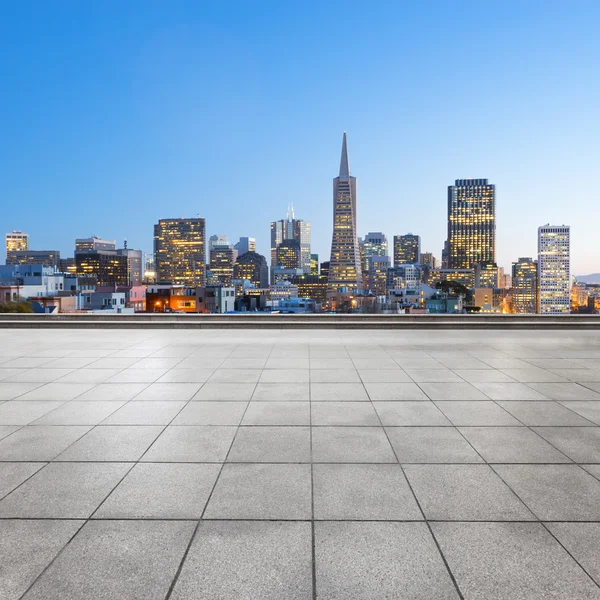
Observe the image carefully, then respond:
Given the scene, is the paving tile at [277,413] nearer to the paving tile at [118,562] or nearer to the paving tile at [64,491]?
the paving tile at [64,491]

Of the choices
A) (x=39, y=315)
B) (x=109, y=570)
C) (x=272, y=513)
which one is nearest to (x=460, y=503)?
(x=272, y=513)

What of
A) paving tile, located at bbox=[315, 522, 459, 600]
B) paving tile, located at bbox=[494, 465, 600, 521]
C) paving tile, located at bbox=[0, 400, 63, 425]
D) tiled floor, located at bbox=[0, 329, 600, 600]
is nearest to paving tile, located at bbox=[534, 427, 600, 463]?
tiled floor, located at bbox=[0, 329, 600, 600]

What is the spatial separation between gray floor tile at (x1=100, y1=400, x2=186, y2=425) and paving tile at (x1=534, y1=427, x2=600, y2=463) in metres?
5.39

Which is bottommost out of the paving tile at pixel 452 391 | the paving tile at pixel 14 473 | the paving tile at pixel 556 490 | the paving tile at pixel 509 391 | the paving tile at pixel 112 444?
the paving tile at pixel 556 490

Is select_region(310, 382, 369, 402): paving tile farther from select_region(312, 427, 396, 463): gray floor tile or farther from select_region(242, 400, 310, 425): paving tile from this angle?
select_region(312, 427, 396, 463): gray floor tile

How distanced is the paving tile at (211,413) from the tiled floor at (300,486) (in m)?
0.05

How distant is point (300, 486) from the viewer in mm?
4562

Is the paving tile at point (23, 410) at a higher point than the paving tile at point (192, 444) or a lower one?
higher

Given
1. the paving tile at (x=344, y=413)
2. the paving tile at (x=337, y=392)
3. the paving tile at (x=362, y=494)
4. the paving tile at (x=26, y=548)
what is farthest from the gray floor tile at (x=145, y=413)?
the paving tile at (x=362, y=494)

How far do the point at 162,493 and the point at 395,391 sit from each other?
4975 mm

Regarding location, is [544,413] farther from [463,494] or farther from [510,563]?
[510,563]

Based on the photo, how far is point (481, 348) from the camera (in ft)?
44.1

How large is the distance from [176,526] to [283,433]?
7.82 feet

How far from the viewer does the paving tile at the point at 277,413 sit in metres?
6.55
